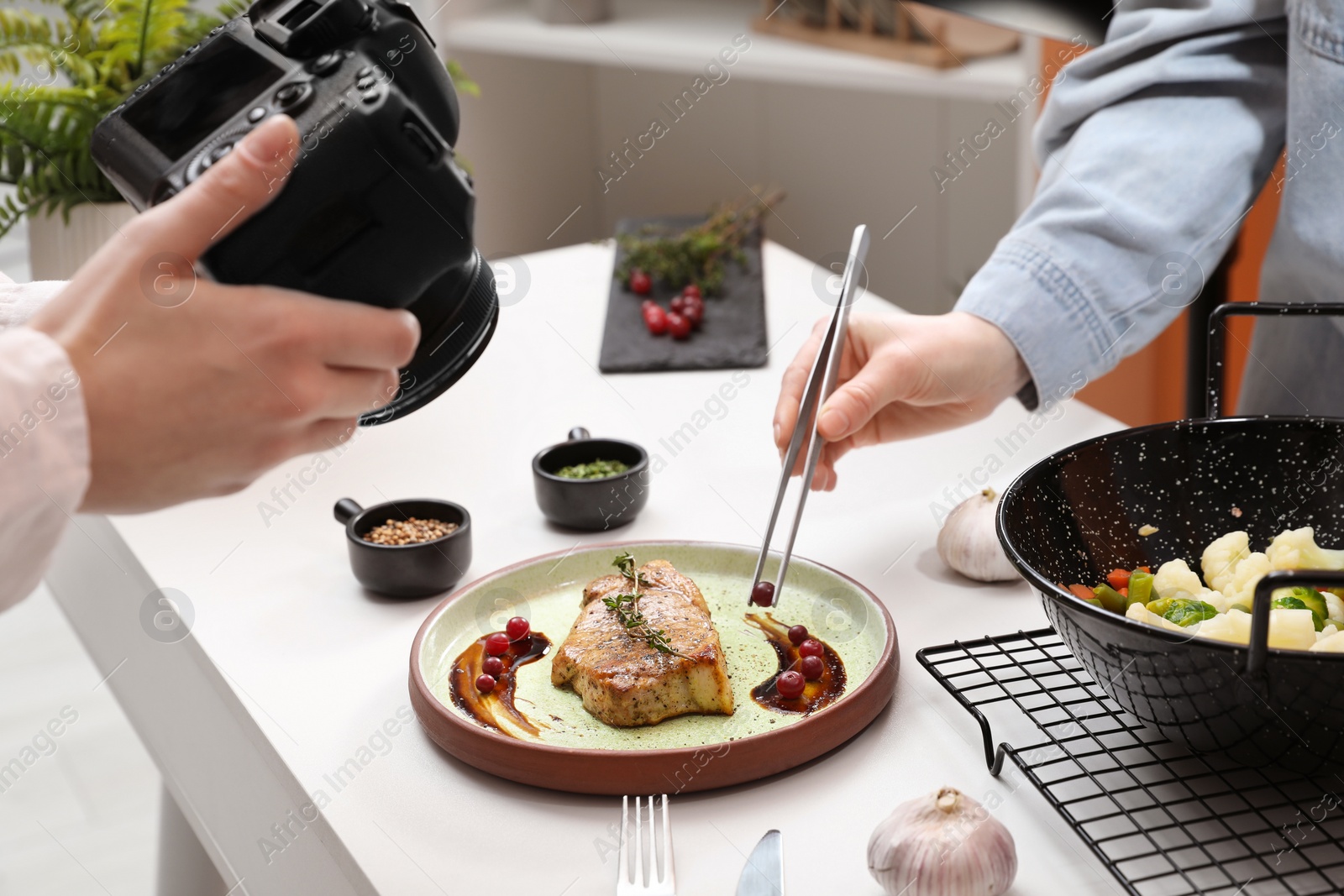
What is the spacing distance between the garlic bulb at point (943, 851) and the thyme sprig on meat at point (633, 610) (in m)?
0.22

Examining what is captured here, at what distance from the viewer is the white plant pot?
69.8 inches

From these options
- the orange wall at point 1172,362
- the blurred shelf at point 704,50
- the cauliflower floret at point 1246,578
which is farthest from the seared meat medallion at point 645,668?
the blurred shelf at point 704,50

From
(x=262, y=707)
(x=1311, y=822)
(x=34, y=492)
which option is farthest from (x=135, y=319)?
(x=1311, y=822)

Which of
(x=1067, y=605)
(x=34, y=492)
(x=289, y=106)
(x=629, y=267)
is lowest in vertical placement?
(x=629, y=267)

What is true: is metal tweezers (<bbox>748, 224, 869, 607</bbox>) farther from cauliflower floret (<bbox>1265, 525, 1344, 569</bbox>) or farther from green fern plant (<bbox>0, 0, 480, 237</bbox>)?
green fern plant (<bbox>0, 0, 480, 237</bbox>)

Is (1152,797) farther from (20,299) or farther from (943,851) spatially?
(20,299)

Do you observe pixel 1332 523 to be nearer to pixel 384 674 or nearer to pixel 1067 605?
pixel 1067 605

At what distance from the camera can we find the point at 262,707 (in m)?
0.93

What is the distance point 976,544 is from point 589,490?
36 centimetres

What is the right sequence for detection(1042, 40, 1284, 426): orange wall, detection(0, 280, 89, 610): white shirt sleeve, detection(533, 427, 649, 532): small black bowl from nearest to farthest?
detection(0, 280, 89, 610): white shirt sleeve, detection(533, 427, 649, 532): small black bowl, detection(1042, 40, 1284, 426): orange wall

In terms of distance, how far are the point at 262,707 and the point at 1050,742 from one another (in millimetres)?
569

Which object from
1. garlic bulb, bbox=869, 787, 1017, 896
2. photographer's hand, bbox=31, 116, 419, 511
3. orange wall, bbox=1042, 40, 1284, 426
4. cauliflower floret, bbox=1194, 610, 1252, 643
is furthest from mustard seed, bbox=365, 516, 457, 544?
orange wall, bbox=1042, 40, 1284, 426

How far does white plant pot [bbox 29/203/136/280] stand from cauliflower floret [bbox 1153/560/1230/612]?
4.84ft

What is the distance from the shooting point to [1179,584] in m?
0.84
